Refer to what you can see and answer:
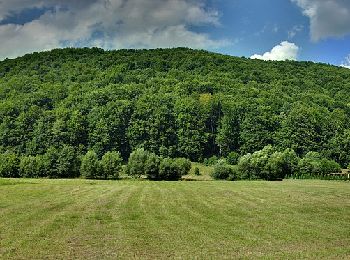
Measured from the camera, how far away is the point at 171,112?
141500mm

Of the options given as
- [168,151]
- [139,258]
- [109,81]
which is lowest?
[139,258]

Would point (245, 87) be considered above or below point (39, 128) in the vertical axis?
above

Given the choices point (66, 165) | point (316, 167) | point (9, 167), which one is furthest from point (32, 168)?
point (316, 167)

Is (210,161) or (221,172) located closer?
(221,172)

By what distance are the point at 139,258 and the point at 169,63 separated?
180 meters

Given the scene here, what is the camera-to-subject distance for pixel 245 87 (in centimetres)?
16012

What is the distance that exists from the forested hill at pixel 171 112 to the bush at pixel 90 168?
7965mm

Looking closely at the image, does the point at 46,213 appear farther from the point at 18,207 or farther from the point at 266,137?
the point at 266,137

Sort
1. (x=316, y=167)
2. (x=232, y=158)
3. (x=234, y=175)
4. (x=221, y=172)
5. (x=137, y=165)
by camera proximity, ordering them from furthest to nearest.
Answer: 1. (x=232, y=158)
2. (x=316, y=167)
3. (x=234, y=175)
4. (x=137, y=165)
5. (x=221, y=172)

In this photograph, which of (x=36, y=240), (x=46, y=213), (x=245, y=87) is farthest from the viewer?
(x=245, y=87)

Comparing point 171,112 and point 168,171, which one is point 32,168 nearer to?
point 168,171

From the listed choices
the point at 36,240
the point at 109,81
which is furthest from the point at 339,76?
the point at 36,240

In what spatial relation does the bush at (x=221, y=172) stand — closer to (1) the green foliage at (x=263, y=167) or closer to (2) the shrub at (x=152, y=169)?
(1) the green foliage at (x=263, y=167)

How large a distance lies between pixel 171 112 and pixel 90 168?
168 feet
